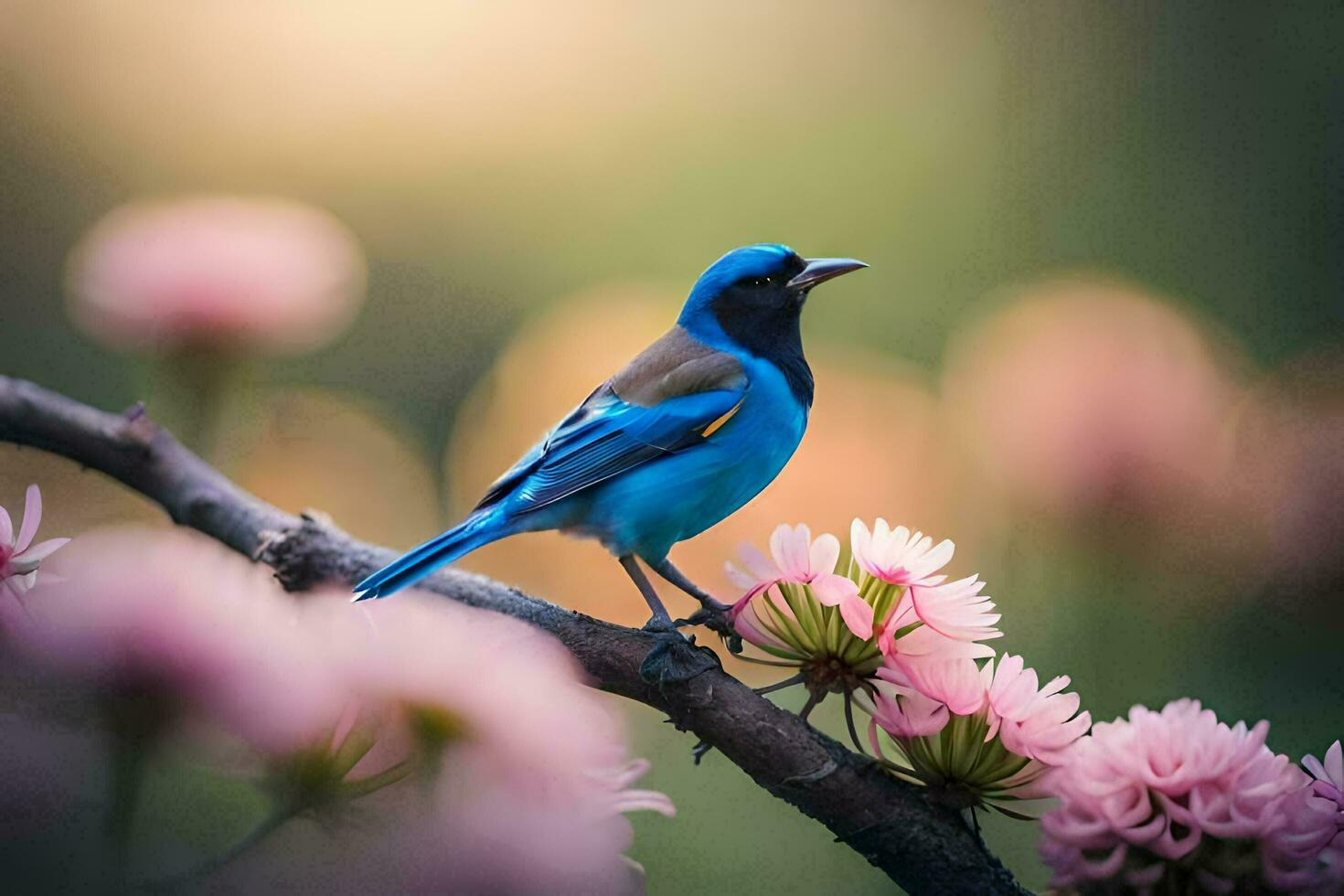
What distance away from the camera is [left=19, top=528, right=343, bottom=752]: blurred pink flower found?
577mm

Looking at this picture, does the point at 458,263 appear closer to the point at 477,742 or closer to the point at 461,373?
the point at 461,373

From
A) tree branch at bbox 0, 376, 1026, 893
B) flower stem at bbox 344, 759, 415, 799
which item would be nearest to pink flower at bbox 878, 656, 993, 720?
tree branch at bbox 0, 376, 1026, 893

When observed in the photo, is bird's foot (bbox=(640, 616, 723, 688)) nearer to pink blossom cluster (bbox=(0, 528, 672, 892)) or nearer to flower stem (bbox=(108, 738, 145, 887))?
pink blossom cluster (bbox=(0, 528, 672, 892))

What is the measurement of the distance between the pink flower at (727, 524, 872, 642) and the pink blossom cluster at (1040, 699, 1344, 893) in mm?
163

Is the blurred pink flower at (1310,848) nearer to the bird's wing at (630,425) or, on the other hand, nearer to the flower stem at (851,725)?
the flower stem at (851,725)

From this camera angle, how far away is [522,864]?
57 cm

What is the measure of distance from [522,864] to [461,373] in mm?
1638

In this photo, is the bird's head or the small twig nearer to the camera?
the small twig

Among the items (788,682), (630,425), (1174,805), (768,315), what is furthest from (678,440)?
(1174,805)

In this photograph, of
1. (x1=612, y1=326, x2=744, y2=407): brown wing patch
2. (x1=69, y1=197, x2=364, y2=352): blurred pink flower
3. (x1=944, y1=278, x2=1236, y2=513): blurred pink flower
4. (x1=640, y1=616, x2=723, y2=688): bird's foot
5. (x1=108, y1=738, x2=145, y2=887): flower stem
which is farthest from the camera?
(x1=944, y1=278, x2=1236, y2=513): blurred pink flower

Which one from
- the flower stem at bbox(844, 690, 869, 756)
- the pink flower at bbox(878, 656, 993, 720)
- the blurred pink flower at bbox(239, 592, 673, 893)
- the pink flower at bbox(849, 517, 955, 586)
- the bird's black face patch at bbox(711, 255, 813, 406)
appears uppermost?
the bird's black face patch at bbox(711, 255, 813, 406)

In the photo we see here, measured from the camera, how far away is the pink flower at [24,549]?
0.67m

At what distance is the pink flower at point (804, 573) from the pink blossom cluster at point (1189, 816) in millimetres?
163

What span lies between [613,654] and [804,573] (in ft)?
0.95
